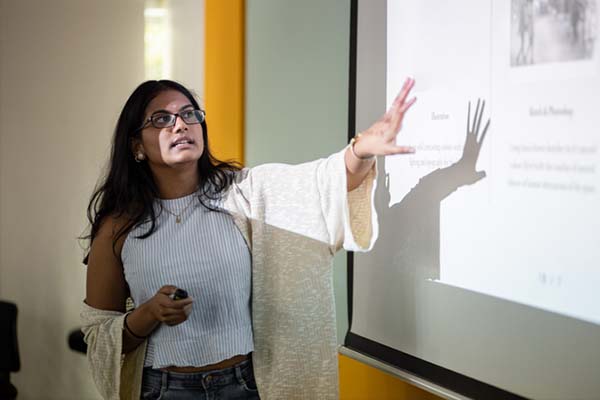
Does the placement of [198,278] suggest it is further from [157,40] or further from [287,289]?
[157,40]

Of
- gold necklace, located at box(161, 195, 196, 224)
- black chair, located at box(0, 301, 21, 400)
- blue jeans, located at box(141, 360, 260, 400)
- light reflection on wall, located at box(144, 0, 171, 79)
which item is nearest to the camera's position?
blue jeans, located at box(141, 360, 260, 400)

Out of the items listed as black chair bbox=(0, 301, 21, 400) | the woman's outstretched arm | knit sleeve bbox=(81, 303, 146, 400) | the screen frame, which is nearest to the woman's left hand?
the woman's outstretched arm

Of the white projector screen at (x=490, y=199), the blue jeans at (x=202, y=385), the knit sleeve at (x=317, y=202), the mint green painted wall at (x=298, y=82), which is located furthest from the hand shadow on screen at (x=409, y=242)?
the blue jeans at (x=202, y=385)

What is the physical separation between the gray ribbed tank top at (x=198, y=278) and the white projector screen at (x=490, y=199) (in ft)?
1.32

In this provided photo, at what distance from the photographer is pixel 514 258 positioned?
1.42m

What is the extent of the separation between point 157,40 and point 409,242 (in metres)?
2.25

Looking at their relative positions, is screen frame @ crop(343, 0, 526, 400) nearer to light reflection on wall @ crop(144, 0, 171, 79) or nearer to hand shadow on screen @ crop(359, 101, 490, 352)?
hand shadow on screen @ crop(359, 101, 490, 352)

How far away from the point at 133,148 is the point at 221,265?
436mm

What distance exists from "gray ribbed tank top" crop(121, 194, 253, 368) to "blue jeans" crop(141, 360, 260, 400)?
0.12 ft

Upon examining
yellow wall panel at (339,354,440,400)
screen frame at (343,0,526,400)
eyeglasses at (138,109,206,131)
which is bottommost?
yellow wall panel at (339,354,440,400)

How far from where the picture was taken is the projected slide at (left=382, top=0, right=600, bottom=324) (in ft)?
4.12

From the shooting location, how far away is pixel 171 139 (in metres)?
1.80

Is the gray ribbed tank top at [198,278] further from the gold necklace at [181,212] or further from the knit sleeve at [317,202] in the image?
the knit sleeve at [317,202]

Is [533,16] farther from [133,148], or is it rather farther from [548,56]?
[133,148]
